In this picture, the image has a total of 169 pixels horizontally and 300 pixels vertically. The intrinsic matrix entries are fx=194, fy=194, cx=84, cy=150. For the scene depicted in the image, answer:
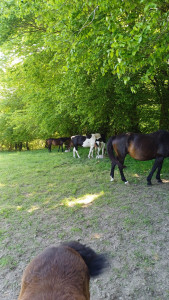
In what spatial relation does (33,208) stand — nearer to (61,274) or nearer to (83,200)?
(83,200)

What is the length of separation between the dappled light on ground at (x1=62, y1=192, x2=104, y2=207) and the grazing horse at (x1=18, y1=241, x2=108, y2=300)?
3325 millimetres

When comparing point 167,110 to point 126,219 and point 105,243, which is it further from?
point 105,243

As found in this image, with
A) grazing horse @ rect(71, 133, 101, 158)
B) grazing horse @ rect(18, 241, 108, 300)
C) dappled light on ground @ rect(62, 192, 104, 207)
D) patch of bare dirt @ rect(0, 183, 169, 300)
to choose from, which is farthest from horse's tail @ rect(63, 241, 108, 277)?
grazing horse @ rect(71, 133, 101, 158)

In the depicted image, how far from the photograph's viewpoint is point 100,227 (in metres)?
3.96

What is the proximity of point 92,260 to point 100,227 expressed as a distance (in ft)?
7.22

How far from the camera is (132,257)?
2.99m

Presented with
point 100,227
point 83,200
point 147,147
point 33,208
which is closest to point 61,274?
point 100,227

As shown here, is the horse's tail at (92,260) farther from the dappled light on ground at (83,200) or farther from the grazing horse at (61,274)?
the dappled light on ground at (83,200)

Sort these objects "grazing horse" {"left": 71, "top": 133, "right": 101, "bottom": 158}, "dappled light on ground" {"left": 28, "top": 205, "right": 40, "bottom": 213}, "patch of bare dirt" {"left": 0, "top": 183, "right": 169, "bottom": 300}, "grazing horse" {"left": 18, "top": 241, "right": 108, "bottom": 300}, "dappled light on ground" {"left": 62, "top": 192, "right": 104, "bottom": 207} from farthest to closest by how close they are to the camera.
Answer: "grazing horse" {"left": 71, "top": 133, "right": 101, "bottom": 158} < "dappled light on ground" {"left": 62, "top": 192, "right": 104, "bottom": 207} < "dappled light on ground" {"left": 28, "top": 205, "right": 40, "bottom": 213} < "patch of bare dirt" {"left": 0, "top": 183, "right": 169, "bottom": 300} < "grazing horse" {"left": 18, "top": 241, "right": 108, "bottom": 300}

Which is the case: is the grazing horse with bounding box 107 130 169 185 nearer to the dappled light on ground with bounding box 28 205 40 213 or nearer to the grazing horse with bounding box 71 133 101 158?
the dappled light on ground with bounding box 28 205 40 213

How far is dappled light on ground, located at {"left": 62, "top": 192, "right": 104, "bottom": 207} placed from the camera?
521 centimetres

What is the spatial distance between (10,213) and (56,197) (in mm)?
1406

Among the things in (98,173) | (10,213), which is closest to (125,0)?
(10,213)

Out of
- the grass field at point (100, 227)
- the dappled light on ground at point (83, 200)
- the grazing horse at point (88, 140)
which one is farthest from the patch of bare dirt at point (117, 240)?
the grazing horse at point (88, 140)
